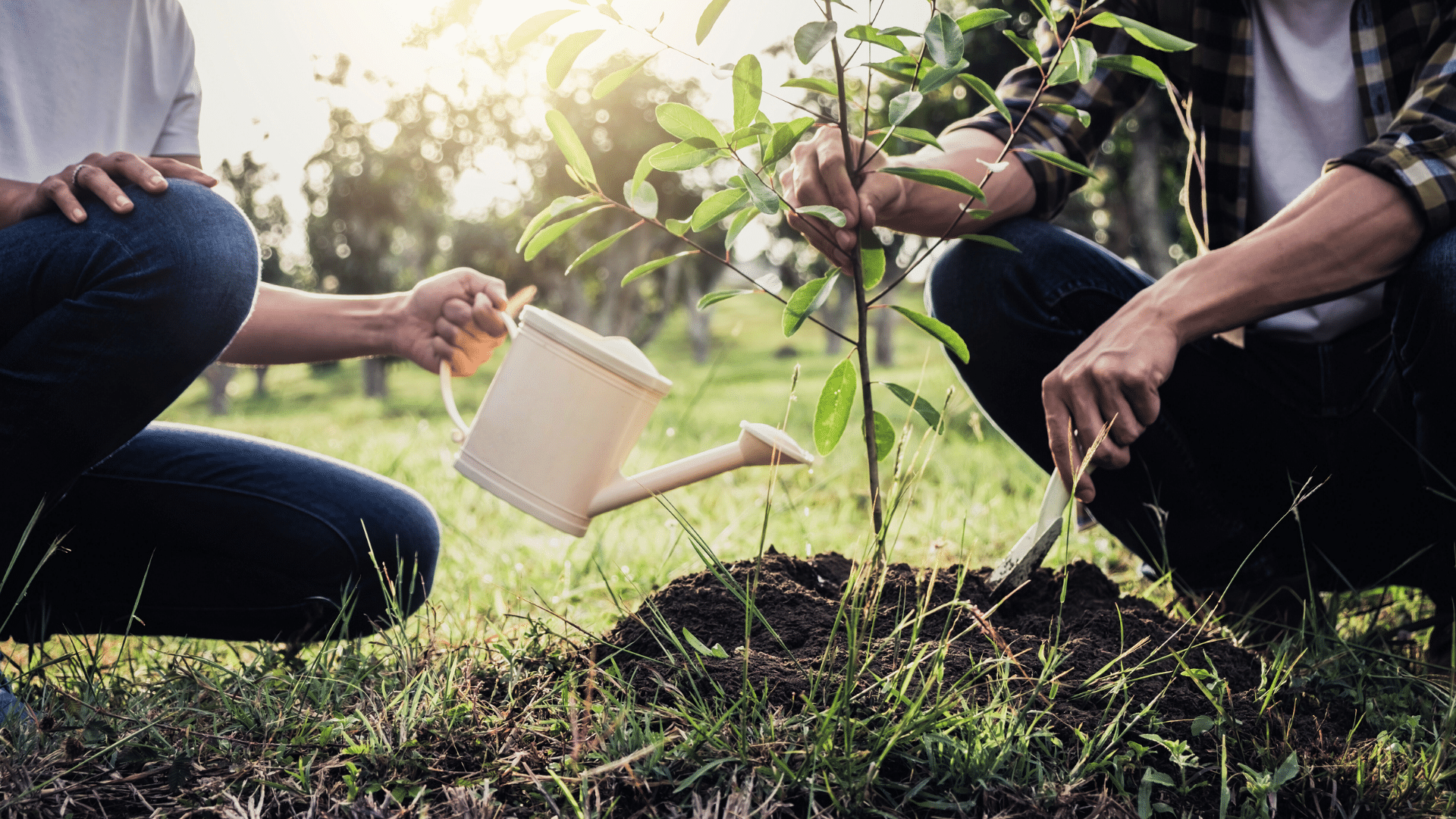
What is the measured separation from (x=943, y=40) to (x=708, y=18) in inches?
10.6

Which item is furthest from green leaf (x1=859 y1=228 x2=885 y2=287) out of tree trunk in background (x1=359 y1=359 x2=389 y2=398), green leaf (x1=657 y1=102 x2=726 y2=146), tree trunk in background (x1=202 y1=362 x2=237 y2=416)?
tree trunk in background (x1=359 y1=359 x2=389 y2=398)

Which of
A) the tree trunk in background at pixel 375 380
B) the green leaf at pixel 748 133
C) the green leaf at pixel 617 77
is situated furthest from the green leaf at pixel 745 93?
the tree trunk in background at pixel 375 380

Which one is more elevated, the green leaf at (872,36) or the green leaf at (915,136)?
the green leaf at (872,36)

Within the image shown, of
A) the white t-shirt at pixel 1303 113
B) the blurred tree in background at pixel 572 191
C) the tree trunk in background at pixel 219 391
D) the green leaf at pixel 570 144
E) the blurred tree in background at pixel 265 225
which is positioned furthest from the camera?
the tree trunk in background at pixel 219 391

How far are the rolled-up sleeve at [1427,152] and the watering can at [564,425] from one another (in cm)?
100

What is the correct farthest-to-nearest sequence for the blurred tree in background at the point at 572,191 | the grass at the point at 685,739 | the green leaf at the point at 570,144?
the blurred tree in background at the point at 572,191, the green leaf at the point at 570,144, the grass at the point at 685,739

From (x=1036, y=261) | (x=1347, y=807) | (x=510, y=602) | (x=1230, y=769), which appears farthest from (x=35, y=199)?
(x=1347, y=807)

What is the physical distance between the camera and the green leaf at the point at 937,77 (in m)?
1.00

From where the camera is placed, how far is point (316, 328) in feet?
5.53

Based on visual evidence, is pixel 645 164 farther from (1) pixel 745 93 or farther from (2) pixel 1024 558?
(2) pixel 1024 558

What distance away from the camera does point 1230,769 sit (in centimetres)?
96

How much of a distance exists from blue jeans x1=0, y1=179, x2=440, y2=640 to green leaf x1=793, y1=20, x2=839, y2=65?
932 mm

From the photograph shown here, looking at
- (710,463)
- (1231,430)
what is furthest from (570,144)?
(1231,430)

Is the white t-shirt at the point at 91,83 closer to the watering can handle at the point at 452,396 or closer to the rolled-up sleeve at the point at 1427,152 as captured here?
the watering can handle at the point at 452,396
